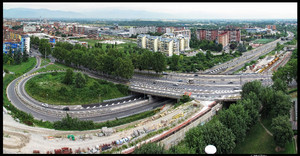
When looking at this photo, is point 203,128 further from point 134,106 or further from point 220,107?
point 134,106

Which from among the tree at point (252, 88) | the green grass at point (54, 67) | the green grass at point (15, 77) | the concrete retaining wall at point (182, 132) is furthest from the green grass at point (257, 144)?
the green grass at point (54, 67)

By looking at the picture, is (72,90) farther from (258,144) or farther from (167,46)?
(167,46)

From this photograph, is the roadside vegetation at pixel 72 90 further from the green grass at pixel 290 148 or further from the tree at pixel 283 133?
the green grass at pixel 290 148

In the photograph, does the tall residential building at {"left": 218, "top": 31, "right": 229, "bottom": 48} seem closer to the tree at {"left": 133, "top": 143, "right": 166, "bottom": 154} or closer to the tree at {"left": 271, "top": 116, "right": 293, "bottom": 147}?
the tree at {"left": 271, "top": 116, "right": 293, "bottom": 147}

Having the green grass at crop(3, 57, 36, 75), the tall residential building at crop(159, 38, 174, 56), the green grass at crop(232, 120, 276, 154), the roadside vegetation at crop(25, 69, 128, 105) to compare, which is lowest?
the green grass at crop(232, 120, 276, 154)

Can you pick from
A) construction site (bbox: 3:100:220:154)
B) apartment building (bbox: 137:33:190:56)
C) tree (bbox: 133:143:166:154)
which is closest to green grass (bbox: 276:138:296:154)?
construction site (bbox: 3:100:220:154)

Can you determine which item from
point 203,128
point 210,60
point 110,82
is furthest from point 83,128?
point 210,60
